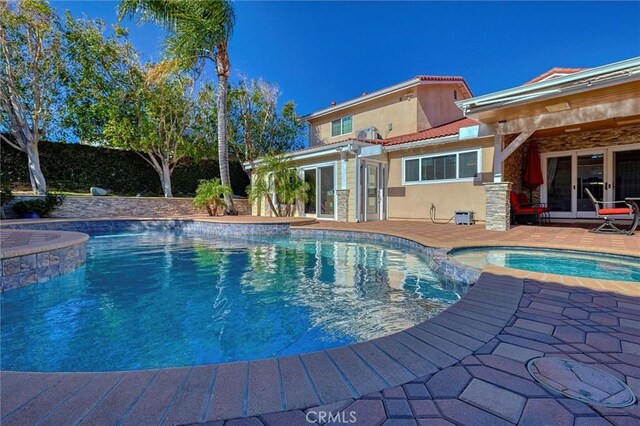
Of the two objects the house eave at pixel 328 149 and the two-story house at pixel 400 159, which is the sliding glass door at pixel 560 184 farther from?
the house eave at pixel 328 149

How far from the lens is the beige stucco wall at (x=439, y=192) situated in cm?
998

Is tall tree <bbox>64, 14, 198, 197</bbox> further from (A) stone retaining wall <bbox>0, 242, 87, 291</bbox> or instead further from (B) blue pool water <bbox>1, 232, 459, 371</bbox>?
(B) blue pool water <bbox>1, 232, 459, 371</bbox>

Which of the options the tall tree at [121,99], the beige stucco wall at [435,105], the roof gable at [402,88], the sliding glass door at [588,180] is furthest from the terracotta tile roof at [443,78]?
the tall tree at [121,99]

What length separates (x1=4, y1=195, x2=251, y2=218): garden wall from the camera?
1353 centimetres

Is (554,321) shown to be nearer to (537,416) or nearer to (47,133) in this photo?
(537,416)

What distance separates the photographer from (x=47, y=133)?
14.5 meters

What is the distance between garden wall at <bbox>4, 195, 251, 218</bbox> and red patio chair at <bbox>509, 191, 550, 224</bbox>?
13.2m

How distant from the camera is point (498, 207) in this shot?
8.44 meters

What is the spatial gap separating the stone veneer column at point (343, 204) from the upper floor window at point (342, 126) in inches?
229

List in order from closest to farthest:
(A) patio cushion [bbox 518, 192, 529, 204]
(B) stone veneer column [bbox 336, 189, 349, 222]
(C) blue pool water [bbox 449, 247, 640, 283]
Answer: (C) blue pool water [bbox 449, 247, 640, 283] < (A) patio cushion [bbox 518, 192, 529, 204] < (B) stone veneer column [bbox 336, 189, 349, 222]

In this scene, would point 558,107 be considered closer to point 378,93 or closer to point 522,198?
point 522,198

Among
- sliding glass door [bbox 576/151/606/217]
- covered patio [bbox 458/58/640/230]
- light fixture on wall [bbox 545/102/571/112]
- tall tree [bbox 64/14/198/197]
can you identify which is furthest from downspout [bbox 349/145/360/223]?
tall tree [bbox 64/14/198/197]

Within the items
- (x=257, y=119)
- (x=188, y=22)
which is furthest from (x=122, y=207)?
(x=257, y=119)

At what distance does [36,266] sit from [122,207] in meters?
11.6
